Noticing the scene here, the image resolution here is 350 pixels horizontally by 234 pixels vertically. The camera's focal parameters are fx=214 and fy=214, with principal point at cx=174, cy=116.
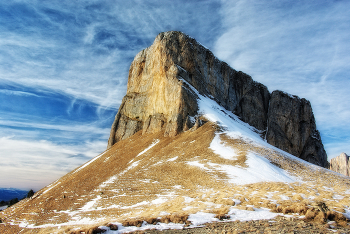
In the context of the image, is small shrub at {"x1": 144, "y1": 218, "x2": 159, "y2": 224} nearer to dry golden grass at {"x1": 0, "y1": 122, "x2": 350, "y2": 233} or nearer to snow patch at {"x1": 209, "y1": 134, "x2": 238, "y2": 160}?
dry golden grass at {"x1": 0, "y1": 122, "x2": 350, "y2": 233}

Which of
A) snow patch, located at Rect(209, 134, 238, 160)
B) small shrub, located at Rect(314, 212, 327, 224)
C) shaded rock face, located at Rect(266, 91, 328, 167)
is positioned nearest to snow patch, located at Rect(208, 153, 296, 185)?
snow patch, located at Rect(209, 134, 238, 160)

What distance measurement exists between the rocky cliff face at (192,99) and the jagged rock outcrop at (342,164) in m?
32.2

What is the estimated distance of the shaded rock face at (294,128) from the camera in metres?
56.0

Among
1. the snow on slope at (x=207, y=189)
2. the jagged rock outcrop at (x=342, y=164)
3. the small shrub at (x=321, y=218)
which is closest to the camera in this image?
the small shrub at (x=321, y=218)

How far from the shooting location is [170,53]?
4369cm

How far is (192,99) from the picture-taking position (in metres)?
36.8

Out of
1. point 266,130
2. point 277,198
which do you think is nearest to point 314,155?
point 266,130

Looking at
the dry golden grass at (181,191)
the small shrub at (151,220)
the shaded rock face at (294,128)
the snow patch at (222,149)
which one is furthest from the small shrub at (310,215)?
the shaded rock face at (294,128)

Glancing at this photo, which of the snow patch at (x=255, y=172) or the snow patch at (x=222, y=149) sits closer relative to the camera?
the snow patch at (x=255, y=172)

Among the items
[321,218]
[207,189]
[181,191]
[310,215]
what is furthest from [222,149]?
[321,218]

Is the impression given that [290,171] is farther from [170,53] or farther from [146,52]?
[146,52]

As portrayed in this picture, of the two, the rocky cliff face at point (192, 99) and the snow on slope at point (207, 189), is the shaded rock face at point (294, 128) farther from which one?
the snow on slope at point (207, 189)

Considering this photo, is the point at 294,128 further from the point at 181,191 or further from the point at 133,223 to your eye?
the point at 133,223

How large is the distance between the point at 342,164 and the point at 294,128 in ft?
138
